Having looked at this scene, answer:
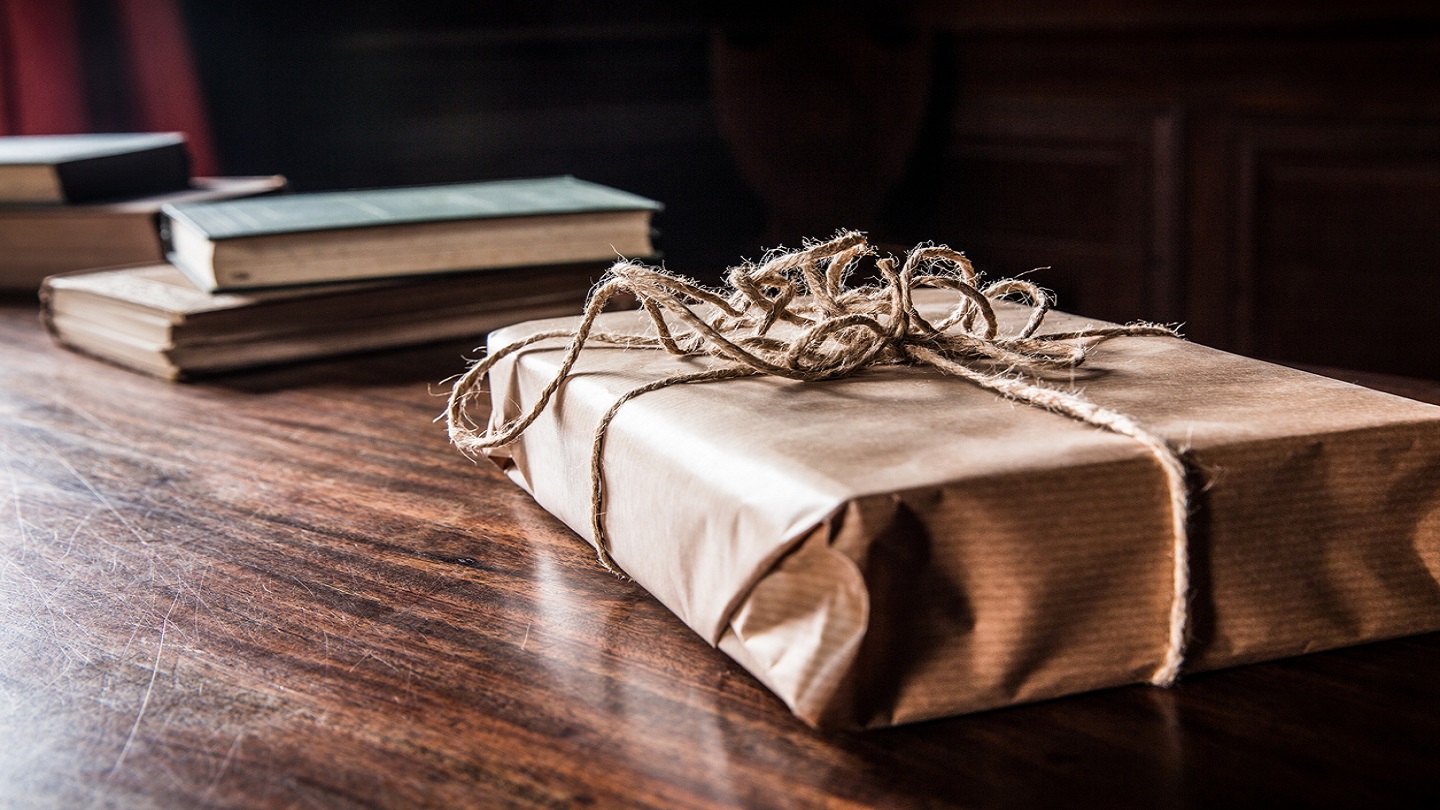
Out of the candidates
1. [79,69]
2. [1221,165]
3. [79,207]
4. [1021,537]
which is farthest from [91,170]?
[1221,165]

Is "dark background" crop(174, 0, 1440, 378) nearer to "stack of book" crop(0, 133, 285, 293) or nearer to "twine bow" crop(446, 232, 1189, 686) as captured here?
"stack of book" crop(0, 133, 285, 293)

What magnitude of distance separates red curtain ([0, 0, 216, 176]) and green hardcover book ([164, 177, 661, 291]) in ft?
4.87

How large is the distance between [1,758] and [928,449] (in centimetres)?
30

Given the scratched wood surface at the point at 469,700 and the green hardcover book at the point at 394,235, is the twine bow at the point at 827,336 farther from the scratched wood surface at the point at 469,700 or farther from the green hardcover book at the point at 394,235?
the green hardcover book at the point at 394,235

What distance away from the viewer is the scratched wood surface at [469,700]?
36 centimetres

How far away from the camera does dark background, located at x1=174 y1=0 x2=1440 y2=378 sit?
7.13 ft

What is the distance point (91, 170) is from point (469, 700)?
1205mm

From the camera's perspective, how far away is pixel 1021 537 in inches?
15.1

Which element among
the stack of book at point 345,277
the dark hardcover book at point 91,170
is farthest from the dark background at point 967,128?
the stack of book at point 345,277

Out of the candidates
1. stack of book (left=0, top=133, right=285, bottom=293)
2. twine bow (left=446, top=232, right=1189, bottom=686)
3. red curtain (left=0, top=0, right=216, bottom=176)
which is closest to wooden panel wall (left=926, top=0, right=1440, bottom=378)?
red curtain (left=0, top=0, right=216, bottom=176)

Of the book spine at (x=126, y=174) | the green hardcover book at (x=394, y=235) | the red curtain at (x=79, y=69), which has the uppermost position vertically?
the red curtain at (x=79, y=69)

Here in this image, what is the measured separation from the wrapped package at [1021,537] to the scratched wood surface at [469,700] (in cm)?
1

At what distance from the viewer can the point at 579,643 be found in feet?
1.53

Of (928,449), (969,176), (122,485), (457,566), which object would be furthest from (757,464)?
(969,176)
